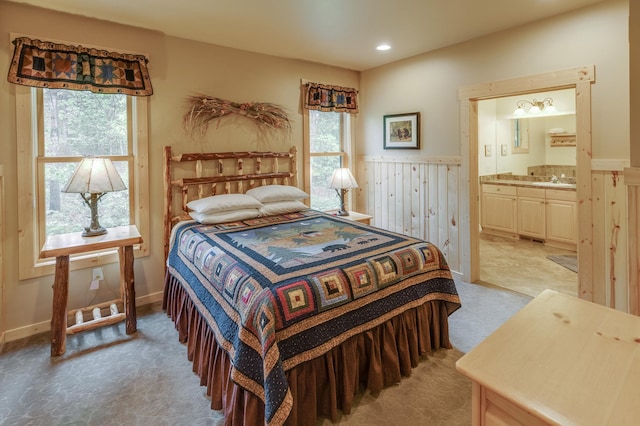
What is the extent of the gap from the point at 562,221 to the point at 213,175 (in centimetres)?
466

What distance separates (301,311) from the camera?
1736 millimetres

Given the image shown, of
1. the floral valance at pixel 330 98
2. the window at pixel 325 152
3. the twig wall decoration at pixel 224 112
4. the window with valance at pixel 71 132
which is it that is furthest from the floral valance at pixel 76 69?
the window at pixel 325 152

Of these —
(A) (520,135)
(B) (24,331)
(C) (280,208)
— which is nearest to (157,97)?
(C) (280,208)

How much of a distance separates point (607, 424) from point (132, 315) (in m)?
2.95

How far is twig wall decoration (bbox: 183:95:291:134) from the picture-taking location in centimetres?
340

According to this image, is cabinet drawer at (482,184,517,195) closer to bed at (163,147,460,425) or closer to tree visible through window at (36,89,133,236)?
bed at (163,147,460,425)

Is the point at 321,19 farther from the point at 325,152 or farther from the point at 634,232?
the point at 634,232

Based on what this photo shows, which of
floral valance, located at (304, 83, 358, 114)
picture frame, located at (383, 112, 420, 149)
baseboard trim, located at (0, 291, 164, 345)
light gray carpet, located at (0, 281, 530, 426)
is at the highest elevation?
floral valance, located at (304, 83, 358, 114)

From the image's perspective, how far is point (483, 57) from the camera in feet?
11.3

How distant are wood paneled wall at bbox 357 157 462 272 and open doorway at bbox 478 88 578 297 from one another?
0.69m

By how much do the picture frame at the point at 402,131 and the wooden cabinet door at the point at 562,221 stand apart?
93.6 inches

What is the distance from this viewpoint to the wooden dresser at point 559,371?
2.42ft

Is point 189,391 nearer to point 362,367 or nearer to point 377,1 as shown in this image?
point 362,367

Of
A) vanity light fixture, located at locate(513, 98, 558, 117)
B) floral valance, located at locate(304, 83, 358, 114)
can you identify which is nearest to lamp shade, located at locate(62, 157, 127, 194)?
floral valance, located at locate(304, 83, 358, 114)
